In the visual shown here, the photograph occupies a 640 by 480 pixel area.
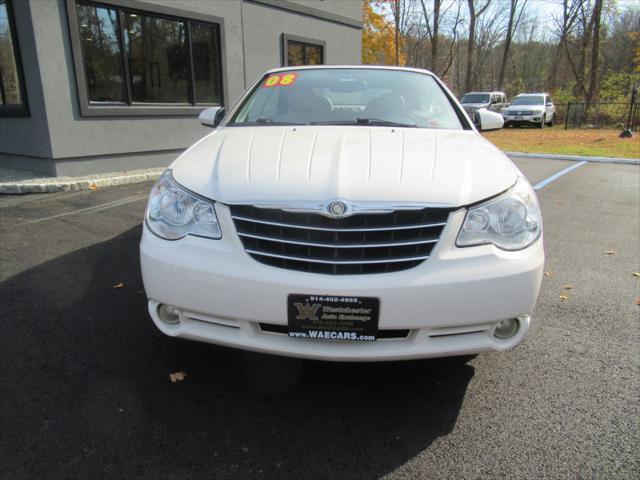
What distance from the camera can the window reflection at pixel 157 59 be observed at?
8633 millimetres

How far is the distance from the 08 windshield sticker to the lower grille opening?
223cm

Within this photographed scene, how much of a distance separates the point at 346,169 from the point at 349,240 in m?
0.37

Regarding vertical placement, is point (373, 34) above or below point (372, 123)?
A: above

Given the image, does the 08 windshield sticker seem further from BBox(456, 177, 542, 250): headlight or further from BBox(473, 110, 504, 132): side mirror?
BBox(456, 177, 542, 250): headlight

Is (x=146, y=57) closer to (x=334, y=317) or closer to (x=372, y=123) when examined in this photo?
(x=372, y=123)

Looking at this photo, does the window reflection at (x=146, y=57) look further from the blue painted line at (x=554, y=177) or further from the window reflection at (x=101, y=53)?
the blue painted line at (x=554, y=177)

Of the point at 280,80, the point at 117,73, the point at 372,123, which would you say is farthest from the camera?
the point at 117,73

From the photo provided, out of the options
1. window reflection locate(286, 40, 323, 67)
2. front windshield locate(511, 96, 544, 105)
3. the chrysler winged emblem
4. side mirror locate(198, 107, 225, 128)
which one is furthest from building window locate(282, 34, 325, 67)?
front windshield locate(511, 96, 544, 105)

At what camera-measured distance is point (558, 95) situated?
2973 cm

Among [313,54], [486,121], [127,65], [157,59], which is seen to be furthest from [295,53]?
[486,121]

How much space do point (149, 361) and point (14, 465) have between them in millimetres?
793

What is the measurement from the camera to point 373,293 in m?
1.87

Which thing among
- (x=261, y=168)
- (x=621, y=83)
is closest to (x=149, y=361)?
(x=261, y=168)

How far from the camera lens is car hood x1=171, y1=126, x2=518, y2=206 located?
200cm
